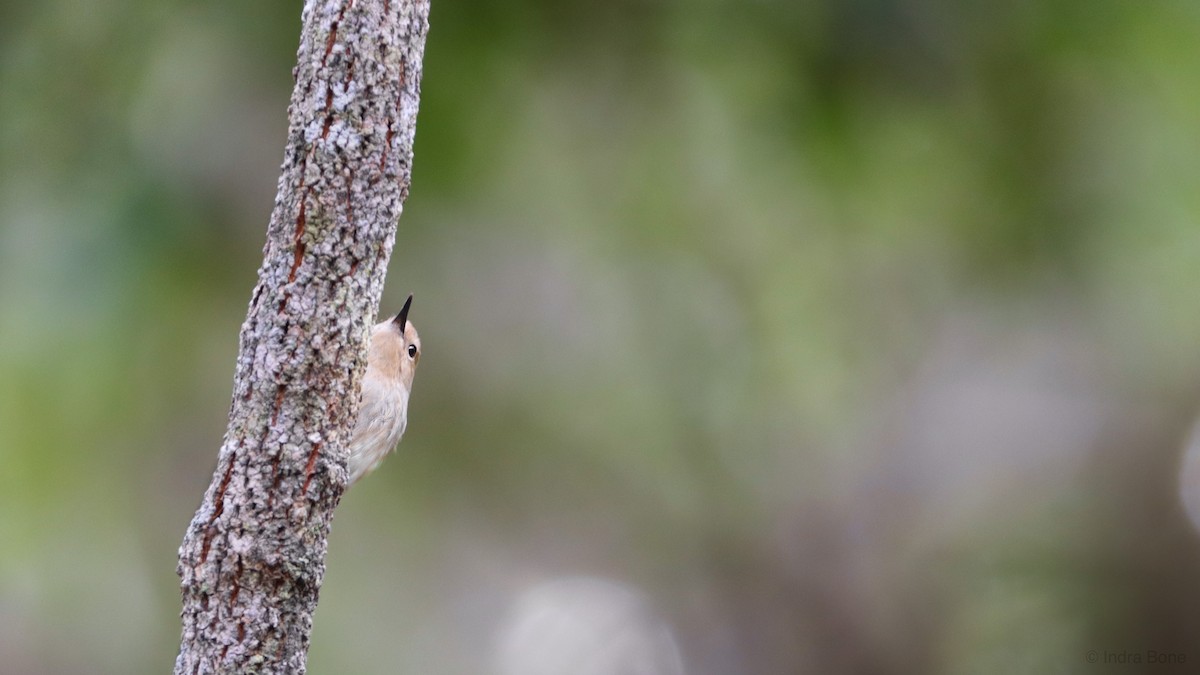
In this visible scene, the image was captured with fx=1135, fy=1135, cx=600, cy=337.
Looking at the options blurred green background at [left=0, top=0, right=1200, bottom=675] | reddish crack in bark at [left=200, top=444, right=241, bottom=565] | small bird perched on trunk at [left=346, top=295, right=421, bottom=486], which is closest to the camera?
reddish crack in bark at [left=200, top=444, right=241, bottom=565]

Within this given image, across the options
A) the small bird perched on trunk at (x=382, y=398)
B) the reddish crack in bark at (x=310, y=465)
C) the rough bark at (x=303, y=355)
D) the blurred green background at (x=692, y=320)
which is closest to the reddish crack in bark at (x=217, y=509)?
the rough bark at (x=303, y=355)

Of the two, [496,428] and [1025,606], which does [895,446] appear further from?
[496,428]

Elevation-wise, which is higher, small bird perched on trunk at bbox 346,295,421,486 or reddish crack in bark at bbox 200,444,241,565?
small bird perched on trunk at bbox 346,295,421,486

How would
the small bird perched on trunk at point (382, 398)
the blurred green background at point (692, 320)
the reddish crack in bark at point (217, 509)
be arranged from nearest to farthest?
the reddish crack in bark at point (217, 509) < the small bird perched on trunk at point (382, 398) < the blurred green background at point (692, 320)

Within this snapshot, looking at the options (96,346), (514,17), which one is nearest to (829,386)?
(514,17)

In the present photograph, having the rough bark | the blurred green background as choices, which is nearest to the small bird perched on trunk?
the rough bark

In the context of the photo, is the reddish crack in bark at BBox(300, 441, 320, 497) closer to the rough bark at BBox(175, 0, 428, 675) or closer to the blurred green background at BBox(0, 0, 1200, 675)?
the rough bark at BBox(175, 0, 428, 675)

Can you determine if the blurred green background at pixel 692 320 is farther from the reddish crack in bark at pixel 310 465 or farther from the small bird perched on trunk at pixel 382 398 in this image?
the reddish crack in bark at pixel 310 465

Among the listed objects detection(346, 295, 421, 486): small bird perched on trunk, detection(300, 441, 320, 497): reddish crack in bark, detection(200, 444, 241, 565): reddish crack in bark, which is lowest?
detection(200, 444, 241, 565): reddish crack in bark
